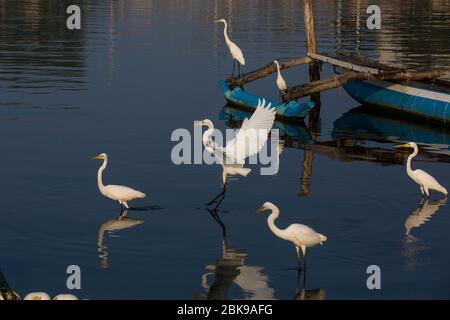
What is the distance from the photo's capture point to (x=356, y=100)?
39688 mm

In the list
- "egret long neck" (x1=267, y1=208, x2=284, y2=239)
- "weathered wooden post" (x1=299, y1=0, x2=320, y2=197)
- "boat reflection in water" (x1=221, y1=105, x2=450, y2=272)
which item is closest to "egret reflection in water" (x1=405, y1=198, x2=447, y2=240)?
"boat reflection in water" (x1=221, y1=105, x2=450, y2=272)

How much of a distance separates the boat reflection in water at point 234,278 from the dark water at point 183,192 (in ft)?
0.12

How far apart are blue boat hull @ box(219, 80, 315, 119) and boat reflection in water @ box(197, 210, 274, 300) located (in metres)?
15.3

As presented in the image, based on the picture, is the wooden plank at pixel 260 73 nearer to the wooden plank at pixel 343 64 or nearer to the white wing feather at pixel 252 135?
the wooden plank at pixel 343 64

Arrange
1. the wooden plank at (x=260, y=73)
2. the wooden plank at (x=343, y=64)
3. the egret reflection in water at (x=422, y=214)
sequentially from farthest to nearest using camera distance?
the wooden plank at (x=260, y=73) → the wooden plank at (x=343, y=64) → the egret reflection in water at (x=422, y=214)

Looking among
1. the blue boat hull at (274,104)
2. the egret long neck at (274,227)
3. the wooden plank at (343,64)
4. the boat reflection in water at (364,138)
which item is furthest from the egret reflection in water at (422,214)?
the wooden plank at (343,64)

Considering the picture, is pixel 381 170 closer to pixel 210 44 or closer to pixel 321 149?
pixel 321 149

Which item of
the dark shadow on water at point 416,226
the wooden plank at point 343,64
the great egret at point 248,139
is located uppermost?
the wooden plank at point 343,64

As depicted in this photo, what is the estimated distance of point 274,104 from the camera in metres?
36.3

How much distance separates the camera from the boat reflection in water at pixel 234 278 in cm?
1792
